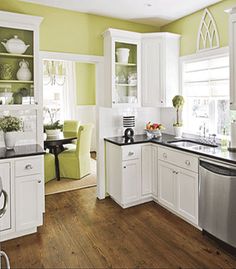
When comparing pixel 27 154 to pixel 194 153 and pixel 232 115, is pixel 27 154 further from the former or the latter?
pixel 232 115

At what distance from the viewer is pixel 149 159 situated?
3627 millimetres

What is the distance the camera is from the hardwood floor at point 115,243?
91.1 inches

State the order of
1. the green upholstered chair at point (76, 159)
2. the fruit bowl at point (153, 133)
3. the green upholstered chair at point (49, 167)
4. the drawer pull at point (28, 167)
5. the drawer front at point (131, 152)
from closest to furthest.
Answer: the drawer pull at point (28, 167) → the drawer front at point (131, 152) → the fruit bowl at point (153, 133) → the green upholstered chair at point (49, 167) → the green upholstered chair at point (76, 159)

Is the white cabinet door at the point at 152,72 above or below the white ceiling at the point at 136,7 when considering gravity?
below

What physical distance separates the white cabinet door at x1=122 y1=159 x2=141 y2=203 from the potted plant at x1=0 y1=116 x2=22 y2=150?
1440mm

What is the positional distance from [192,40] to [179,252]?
2.91 meters

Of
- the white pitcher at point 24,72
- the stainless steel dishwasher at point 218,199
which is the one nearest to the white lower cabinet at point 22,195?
the white pitcher at point 24,72

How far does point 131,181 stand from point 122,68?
66.7 inches

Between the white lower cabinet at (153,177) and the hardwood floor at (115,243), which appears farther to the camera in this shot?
the white lower cabinet at (153,177)

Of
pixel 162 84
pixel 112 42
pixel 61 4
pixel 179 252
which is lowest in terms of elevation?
pixel 179 252

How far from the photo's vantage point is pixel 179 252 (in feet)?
8.07

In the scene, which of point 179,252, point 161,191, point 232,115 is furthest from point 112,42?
point 179,252

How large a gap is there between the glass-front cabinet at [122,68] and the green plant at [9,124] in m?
1.33

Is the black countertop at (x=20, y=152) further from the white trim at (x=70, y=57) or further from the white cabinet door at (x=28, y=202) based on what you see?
the white trim at (x=70, y=57)
